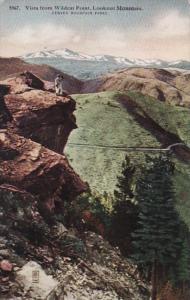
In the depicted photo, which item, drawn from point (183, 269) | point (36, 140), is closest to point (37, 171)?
point (36, 140)

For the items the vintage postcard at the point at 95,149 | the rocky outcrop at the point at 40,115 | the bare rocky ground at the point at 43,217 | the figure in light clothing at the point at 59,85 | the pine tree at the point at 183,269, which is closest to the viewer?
the bare rocky ground at the point at 43,217

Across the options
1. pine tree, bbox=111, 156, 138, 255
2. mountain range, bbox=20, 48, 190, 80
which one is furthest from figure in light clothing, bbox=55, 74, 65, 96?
pine tree, bbox=111, 156, 138, 255

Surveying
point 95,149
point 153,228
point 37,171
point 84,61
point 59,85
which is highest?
point 84,61

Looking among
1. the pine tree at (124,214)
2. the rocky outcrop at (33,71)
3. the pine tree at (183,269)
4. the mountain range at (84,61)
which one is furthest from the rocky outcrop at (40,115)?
the pine tree at (183,269)

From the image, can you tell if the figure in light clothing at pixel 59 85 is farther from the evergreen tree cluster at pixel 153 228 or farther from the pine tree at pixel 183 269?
the pine tree at pixel 183 269

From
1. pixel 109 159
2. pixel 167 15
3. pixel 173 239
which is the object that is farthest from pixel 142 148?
pixel 167 15

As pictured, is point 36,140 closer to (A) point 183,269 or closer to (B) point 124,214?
(B) point 124,214

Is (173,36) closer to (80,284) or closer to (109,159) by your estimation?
(109,159)
